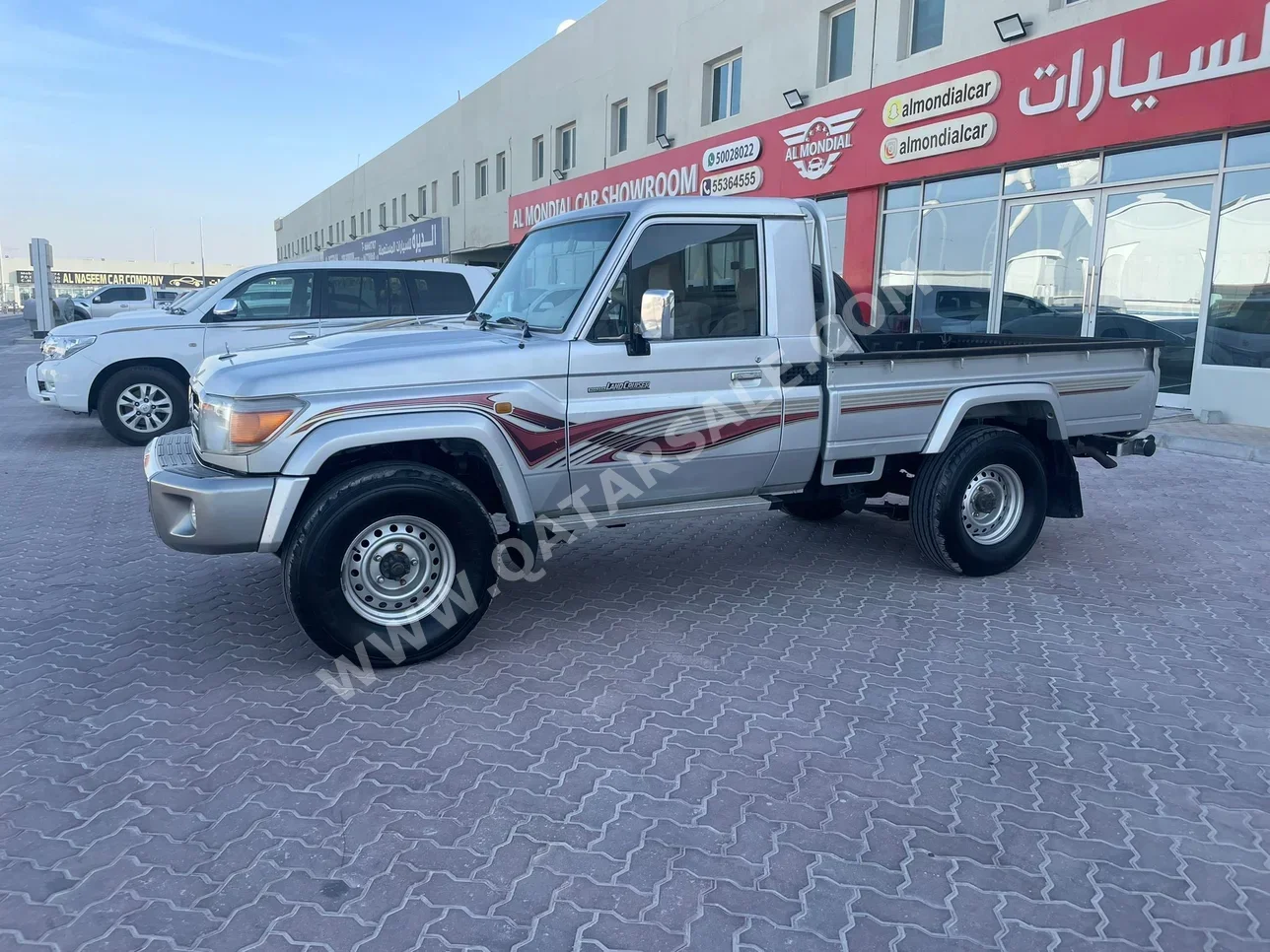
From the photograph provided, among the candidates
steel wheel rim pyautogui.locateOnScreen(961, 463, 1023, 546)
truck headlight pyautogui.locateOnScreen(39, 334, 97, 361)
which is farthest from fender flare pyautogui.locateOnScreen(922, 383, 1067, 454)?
truck headlight pyautogui.locateOnScreen(39, 334, 97, 361)

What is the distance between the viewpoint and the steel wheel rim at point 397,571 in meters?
4.20

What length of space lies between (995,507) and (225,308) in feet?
25.6

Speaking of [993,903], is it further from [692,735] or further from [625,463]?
[625,463]

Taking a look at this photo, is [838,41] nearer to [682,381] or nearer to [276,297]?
[276,297]

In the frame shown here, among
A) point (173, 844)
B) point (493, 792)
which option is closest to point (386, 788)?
point (493, 792)

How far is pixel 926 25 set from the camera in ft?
47.2

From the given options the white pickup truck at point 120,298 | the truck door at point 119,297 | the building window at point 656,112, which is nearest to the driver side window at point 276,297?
the building window at point 656,112

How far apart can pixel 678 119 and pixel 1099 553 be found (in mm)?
16671

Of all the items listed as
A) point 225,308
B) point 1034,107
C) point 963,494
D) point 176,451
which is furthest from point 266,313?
point 1034,107

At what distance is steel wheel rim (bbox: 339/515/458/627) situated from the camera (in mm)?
4195

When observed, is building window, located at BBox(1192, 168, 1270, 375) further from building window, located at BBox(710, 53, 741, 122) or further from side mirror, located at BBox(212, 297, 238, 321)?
side mirror, located at BBox(212, 297, 238, 321)

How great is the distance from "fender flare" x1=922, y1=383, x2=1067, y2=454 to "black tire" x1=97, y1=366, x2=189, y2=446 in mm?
7892

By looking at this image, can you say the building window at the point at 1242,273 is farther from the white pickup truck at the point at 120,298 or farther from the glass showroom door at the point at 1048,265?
the white pickup truck at the point at 120,298

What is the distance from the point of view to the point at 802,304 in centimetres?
499
